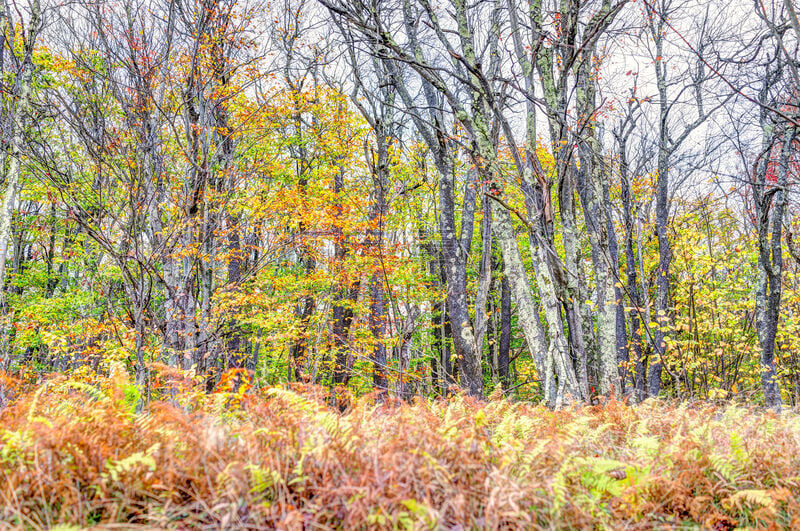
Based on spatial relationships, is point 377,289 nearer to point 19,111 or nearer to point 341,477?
point 19,111

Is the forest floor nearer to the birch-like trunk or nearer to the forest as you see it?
the forest

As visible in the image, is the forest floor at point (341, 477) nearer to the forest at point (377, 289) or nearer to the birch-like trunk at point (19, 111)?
the forest at point (377, 289)

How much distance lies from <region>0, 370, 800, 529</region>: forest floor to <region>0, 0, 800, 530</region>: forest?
0.06ft

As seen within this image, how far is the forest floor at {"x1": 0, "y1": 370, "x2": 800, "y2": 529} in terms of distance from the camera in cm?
178

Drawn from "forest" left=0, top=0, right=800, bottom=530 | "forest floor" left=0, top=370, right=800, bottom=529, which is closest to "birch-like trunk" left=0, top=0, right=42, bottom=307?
"forest" left=0, top=0, right=800, bottom=530

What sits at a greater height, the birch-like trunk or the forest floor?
the birch-like trunk

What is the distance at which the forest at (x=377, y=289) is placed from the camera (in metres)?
1.99

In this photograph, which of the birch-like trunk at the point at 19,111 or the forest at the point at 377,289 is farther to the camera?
the birch-like trunk at the point at 19,111

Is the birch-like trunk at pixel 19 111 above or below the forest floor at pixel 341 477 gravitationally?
above

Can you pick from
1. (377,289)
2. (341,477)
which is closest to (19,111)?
(377,289)

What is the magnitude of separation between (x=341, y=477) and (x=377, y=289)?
1232 centimetres

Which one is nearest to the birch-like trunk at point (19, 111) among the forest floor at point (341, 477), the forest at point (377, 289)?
the forest at point (377, 289)

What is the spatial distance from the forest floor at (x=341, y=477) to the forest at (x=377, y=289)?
19 millimetres

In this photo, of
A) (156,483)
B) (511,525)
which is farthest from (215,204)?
(511,525)
